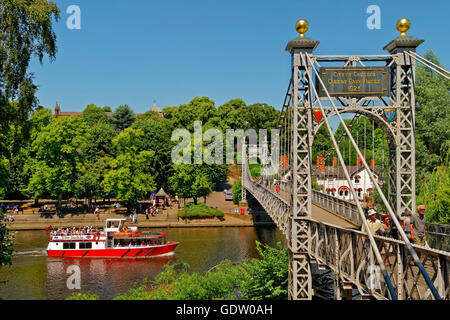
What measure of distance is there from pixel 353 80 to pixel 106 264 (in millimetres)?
25074

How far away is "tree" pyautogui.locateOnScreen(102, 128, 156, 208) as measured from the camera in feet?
165

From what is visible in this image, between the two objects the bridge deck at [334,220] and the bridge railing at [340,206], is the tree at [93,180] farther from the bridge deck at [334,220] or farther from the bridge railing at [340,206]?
the bridge deck at [334,220]

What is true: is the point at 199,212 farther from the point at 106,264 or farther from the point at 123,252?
the point at 106,264

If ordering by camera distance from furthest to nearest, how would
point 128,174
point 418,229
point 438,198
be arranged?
1. point 128,174
2. point 438,198
3. point 418,229

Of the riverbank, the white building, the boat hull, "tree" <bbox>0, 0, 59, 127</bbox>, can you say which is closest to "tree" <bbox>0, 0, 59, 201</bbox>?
"tree" <bbox>0, 0, 59, 127</bbox>

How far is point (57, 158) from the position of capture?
168 feet

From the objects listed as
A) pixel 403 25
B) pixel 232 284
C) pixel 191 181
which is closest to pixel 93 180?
pixel 191 181

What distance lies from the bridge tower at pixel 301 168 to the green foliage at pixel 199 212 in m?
34.7

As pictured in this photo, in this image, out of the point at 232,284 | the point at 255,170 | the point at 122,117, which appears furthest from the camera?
the point at 122,117

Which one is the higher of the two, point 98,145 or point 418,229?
point 98,145

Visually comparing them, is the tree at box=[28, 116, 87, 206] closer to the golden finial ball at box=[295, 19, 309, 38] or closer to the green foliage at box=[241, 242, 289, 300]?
the green foliage at box=[241, 242, 289, 300]

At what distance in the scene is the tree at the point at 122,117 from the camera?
260 ft

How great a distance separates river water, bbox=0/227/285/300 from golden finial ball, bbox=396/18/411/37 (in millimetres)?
17055
